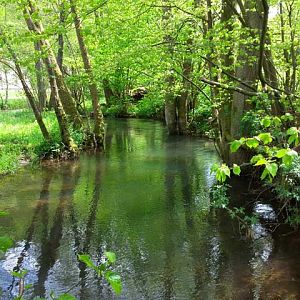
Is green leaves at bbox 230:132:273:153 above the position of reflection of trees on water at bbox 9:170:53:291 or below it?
above

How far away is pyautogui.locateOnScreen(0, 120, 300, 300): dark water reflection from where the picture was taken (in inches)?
241

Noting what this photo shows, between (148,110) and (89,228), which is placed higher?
(148,110)

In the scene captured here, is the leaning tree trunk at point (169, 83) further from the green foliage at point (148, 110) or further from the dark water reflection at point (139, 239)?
the green foliage at point (148, 110)

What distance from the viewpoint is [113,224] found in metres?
8.85

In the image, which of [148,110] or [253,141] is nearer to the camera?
[253,141]

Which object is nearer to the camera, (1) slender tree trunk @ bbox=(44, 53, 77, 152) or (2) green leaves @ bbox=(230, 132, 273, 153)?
(2) green leaves @ bbox=(230, 132, 273, 153)

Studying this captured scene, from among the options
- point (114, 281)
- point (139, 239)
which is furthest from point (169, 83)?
point (114, 281)

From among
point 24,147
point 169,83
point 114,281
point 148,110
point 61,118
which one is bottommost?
point 148,110

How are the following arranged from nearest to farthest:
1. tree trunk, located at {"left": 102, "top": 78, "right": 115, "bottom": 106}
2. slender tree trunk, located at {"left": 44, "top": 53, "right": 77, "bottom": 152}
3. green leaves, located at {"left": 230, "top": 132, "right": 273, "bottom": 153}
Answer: green leaves, located at {"left": 230, "top": 132, "right": 273, "bottom": 153} → slender tree trunk, located at {"left": 44, "top": 53, "right": 77, "bottom": 152} → tree trunk, located at {"left": 102, "top": 78, "right": 115, "bottom": 106}

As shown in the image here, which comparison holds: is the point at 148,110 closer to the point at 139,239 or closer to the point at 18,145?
the point at 18,145

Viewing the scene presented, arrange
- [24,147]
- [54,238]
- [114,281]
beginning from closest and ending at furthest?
[114,281], [54,238], [24,147]

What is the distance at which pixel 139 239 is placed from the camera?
26.2 feet

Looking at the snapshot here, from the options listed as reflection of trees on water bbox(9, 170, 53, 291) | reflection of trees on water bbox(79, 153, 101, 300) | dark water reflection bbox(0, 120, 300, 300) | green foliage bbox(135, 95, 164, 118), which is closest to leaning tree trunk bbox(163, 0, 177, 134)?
dark water reflection bbox(0, 120, 300, 300)

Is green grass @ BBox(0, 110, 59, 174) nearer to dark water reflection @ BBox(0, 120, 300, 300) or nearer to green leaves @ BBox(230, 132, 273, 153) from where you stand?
dark water reflection @ BBox(0, 120, 300, 300)
